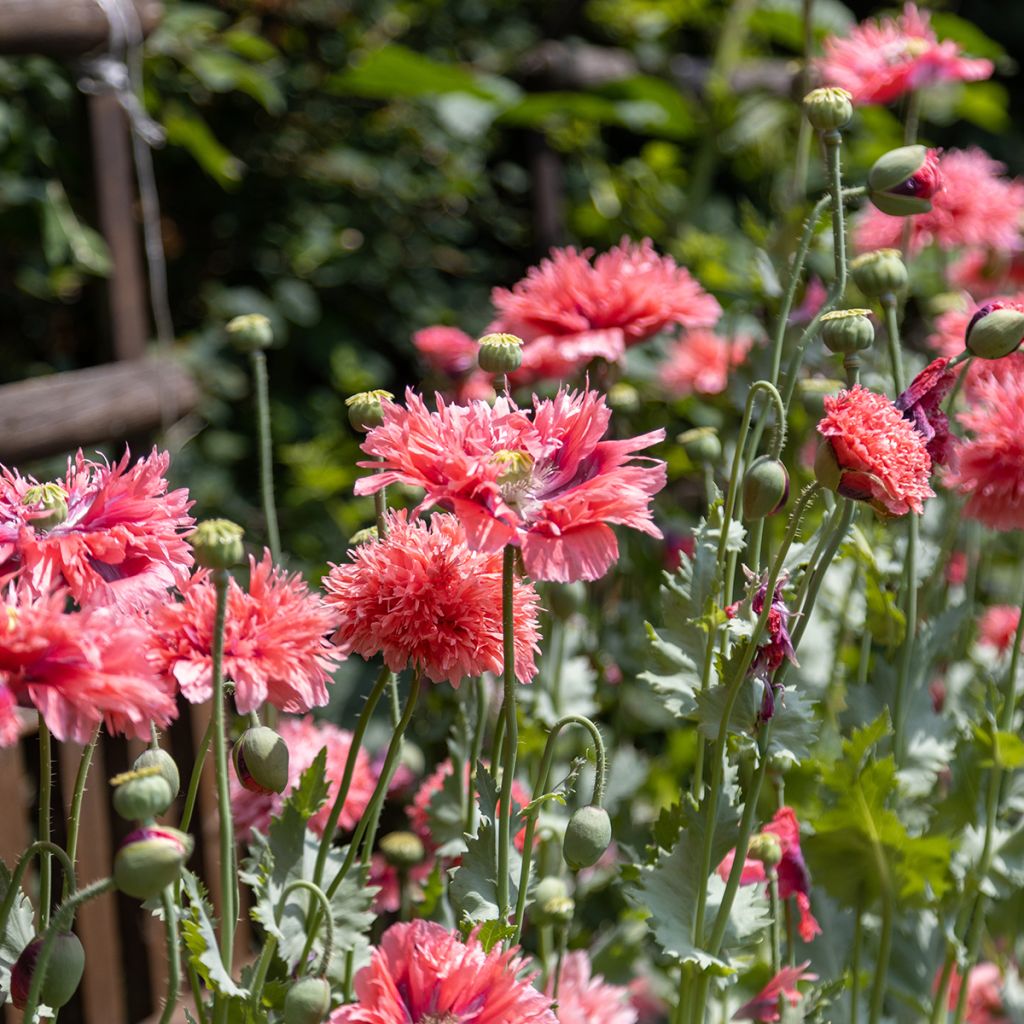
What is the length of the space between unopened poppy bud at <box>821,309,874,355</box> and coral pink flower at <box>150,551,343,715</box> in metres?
0.32

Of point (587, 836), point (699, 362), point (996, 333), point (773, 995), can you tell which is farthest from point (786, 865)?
point (699, 362)

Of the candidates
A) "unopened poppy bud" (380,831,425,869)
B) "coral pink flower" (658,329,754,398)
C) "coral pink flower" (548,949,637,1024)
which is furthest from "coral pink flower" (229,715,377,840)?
"coral pink flower" (658,329,754,398)

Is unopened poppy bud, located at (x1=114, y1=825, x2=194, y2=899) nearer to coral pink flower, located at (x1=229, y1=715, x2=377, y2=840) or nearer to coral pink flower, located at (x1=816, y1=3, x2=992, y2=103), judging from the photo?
coral pink flower, located at (x1=229, y1=715, x2=377, y2=840)

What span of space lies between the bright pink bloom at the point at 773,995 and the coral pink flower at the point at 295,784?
0.28m

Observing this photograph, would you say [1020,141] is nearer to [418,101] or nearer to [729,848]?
[418,101]

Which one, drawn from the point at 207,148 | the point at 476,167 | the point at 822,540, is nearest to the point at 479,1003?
the point at 822,540

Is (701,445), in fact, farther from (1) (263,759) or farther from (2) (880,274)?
(1) (263,759)

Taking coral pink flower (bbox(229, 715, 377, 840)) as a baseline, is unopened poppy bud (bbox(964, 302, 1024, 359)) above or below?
above

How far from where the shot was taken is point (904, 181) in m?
0.81

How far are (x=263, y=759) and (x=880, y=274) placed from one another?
0.48 metres

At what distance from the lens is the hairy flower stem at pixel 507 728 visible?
61 centimetres

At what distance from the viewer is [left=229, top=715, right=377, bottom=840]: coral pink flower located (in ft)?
2.96

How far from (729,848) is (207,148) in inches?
61.7

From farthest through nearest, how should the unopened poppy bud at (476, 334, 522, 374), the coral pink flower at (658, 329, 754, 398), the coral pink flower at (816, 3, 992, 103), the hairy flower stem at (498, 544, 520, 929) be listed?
the coral pink flower at (658, 329, 754, 398) < the coral pink flower at (816, 3, 992, 103) < the unopened poppy bud at (476, 334, 522, 374) < the hairy flower stem at (498, 544, 520, 929)
